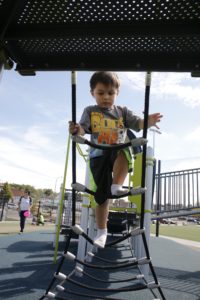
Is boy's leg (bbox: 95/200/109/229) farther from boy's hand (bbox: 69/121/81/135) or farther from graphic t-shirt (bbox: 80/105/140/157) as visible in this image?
boy's hand (bbox: 69/121/81/135)

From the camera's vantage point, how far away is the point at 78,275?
3.63m

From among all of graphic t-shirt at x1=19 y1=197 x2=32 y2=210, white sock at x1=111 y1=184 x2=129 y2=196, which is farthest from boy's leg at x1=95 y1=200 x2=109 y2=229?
graphic t-shirt at x1=19 y1=197 x2=32 y2=210

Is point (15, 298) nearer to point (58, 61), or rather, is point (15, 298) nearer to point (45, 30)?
point (58, 61)

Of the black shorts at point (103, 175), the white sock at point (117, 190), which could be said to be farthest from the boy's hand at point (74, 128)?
the white sock at point (117, 190)

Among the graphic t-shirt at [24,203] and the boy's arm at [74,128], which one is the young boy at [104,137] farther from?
the graphic t-shirt at [24,203]

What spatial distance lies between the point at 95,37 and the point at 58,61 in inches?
13.0

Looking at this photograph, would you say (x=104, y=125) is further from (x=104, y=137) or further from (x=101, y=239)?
(x=101, y=239)

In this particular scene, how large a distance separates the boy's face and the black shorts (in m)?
0.42

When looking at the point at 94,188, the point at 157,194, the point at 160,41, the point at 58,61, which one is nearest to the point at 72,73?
the point at 58,61

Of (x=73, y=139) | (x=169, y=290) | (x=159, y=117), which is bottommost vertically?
(x=169, y=290)

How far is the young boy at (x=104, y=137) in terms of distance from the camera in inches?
82.1

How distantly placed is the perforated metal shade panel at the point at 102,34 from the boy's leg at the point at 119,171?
2.46ft

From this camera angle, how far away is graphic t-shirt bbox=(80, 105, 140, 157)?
7.04 feet

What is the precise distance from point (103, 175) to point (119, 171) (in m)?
0.16
